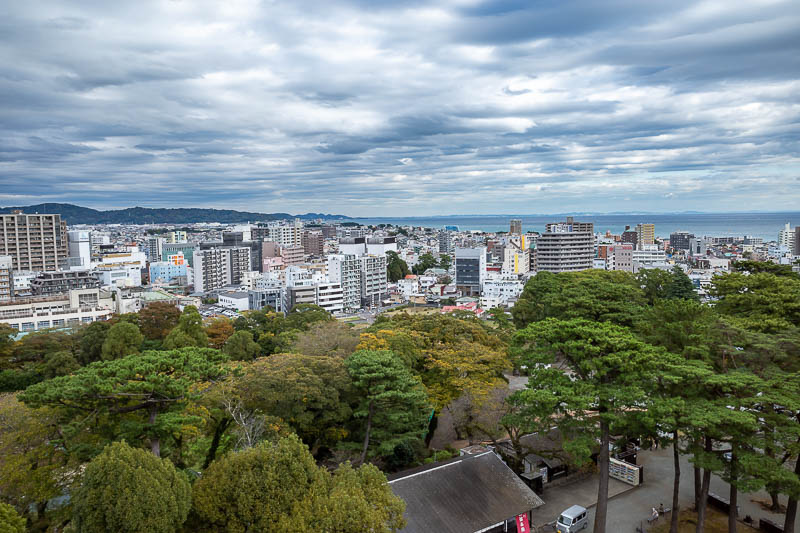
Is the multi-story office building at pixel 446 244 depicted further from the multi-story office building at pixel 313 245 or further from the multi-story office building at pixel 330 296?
the multi-story office building at pixel 330 296

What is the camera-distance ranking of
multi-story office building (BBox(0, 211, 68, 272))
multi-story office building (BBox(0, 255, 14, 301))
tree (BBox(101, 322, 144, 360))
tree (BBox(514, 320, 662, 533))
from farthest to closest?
multi-story office building (BBox(0, 211, 68, 272))
multi-story office building (BBox(0, 255, 14, 301))
tree (BBox(101, 322, 144, 360))
tree (BBox(514, 320, 662, 533))

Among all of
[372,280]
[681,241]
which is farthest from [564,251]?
[681,241]

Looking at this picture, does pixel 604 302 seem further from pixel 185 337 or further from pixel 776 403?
pixel 185 337

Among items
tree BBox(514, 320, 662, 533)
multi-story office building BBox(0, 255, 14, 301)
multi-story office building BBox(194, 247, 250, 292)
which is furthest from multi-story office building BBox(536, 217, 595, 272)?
multi-story office building BBox(0, 255, 14, 301)

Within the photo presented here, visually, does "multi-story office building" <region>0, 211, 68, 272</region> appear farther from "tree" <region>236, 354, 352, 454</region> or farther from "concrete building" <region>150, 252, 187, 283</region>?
"tree" <region>236, 354, 352, 454</region>

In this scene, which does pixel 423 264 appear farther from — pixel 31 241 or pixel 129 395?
pixel 129 395

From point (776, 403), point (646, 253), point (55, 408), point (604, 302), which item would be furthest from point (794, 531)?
point (646, 253)
